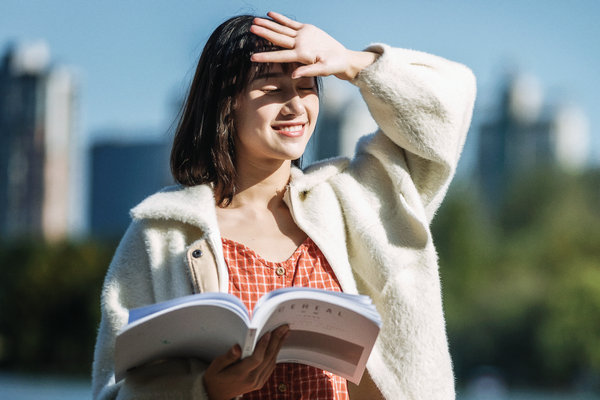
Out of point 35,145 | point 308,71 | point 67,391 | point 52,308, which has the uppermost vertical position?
point 308,71

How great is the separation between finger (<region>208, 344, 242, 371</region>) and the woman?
4.9 inches

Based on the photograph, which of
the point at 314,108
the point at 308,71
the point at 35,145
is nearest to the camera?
the point at 308,71


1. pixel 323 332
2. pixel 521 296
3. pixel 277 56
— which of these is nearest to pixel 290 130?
pixel 277 56

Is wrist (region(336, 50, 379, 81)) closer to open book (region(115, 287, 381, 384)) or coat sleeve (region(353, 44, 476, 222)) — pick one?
coat sleeve (region(353, 44, 476, 222))

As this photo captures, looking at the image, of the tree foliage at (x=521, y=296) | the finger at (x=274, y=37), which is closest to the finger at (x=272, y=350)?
the finger at (x=274, y=37)

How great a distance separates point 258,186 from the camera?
184 cm

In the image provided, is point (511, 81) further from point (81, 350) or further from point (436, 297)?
point (436, 297)

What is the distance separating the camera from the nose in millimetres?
1708

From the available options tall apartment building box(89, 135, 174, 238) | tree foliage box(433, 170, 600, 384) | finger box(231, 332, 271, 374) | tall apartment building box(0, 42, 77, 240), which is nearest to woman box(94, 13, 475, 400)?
finger box(231, 332, 271, 374)

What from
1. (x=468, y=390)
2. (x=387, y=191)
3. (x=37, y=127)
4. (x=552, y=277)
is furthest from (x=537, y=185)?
(x=387, y=191)

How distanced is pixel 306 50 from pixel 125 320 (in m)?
0.60

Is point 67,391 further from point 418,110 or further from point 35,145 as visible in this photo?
point 35,145

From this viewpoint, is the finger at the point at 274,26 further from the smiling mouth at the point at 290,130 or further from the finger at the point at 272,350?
the finger at the point at 272,350

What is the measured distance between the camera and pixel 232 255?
171 centimetres
